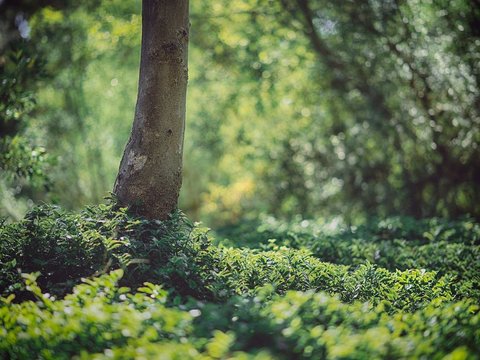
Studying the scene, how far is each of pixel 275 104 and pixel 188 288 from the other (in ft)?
27.0

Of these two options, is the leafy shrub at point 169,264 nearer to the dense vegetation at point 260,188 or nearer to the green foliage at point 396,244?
the dense vegetation at point 260,188

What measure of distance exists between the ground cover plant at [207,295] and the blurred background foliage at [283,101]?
2.59 metres

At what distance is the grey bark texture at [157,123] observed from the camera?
14.5 feet

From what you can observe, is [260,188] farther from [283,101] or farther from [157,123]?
[157,123]

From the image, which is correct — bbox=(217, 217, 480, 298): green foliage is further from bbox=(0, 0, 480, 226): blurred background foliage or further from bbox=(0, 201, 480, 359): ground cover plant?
bbox=(0, 0, 480, 226): blurred background foliage

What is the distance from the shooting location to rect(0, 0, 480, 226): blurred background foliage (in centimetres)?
808

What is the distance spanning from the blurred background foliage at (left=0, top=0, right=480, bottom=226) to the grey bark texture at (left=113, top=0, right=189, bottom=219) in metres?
2.09

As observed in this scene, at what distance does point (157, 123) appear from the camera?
4465mm

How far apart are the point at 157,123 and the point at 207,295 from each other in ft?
5.78

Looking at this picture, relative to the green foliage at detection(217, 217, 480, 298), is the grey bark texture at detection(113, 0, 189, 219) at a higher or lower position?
higher

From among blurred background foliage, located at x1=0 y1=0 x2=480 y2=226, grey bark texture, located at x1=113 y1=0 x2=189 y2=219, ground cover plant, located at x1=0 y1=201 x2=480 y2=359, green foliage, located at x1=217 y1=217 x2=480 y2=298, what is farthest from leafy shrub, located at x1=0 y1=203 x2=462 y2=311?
blurred background foliage, located at x1=0 y1=0 x2=480 y2=226

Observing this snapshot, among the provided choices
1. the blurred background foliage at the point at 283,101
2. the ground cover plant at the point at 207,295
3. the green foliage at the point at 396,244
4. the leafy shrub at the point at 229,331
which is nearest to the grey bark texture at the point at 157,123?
the ground cover plant at the point at 207,295

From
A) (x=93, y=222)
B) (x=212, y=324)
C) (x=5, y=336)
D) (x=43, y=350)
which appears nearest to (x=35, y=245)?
(x=93, y=222)

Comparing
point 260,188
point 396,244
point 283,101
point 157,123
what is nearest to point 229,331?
point 157,123
